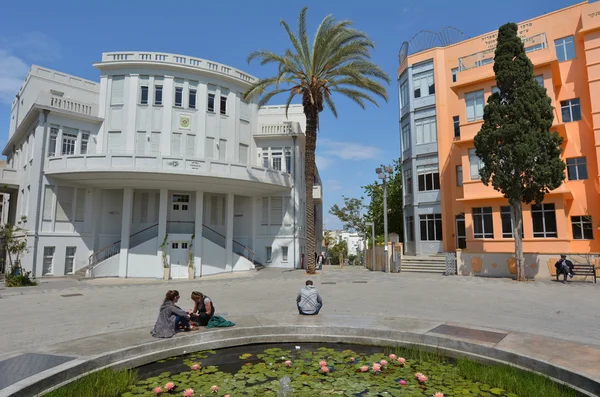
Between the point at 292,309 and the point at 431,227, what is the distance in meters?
20.7

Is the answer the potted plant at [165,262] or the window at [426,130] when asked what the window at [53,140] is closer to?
the potted plant at [165,262]

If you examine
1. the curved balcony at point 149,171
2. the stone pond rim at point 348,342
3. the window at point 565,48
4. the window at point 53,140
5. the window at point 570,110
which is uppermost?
the window at point 565,48

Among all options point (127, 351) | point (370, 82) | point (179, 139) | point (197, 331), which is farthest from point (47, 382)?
point (179, 139)

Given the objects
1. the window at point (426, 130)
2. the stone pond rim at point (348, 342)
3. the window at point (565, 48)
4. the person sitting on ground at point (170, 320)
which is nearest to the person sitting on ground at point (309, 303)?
the stone pond rim at point (348, 342)

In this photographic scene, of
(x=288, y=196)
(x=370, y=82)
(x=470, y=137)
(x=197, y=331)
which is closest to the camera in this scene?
(x=197, y=331)

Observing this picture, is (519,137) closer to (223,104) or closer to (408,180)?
(408,180)

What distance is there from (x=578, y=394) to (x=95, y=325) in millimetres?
9483

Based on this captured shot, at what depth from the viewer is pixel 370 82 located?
22438 millimetres

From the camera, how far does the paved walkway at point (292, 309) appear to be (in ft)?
24.4

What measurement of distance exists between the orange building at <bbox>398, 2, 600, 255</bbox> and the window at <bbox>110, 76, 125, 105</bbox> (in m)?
22.1

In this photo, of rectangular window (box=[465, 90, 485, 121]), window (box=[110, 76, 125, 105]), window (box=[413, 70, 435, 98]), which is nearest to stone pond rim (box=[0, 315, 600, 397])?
rectangular window (box=[465, 90, 485, 121])

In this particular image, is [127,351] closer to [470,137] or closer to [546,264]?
[546,264]

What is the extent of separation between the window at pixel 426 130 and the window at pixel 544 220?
938 centimetres

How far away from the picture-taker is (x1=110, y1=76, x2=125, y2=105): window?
26.0 meters
